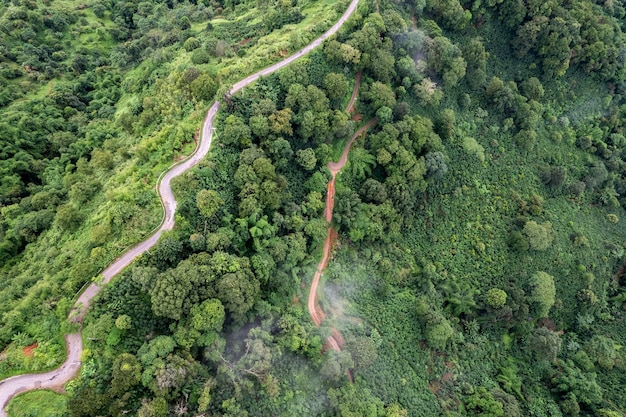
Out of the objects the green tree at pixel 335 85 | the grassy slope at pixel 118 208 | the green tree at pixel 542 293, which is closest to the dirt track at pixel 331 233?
the green tree at pixel 335 85

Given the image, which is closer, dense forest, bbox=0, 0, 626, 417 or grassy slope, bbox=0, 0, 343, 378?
dense forest, bbox=0, 0, 626, 417

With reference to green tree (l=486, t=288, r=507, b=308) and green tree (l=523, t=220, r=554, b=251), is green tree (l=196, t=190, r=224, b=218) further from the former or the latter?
green tree (l=523, t=220, r=554, b=251)

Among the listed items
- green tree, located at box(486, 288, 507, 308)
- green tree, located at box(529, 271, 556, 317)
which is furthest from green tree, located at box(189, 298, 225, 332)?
green tree, located at box(529, 271, 556, 317)

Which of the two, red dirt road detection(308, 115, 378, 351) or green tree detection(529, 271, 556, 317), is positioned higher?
red dirt road detection(308, 115, 378, 351)

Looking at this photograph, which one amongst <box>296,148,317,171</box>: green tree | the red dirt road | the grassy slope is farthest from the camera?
<box>296,148,317,171</box>: green tree

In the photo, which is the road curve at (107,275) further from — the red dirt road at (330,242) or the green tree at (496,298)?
the green tree at (496,298)

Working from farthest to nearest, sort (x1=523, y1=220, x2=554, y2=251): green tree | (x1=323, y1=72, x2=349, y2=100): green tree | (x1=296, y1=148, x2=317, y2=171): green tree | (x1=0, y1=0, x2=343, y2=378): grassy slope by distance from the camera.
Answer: (x1=523, y1=220, x2=554, y2=251): green tree
(x1=323, y1=72, x2=349, y2=100): green tree
(x1=296, y1=148, x2=317, y2=171): green tree
(x1=0, y1=0, x2=343, y2=378): grassy slope
